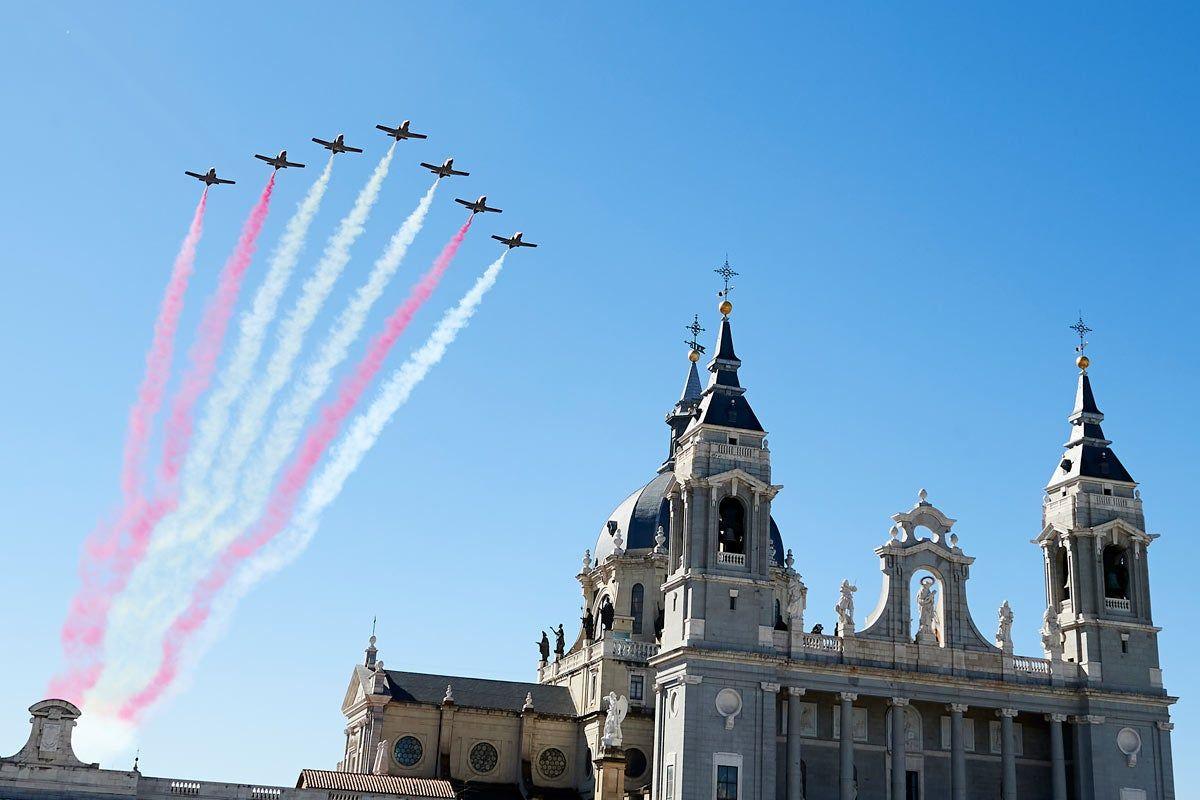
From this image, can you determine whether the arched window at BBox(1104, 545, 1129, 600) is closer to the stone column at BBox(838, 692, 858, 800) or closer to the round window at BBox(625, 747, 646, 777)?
the stone column at BBox(838, 692, 858, 800)

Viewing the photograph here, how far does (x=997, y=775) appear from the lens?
70.7 meters

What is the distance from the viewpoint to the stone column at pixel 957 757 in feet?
222

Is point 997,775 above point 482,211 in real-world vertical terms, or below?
below

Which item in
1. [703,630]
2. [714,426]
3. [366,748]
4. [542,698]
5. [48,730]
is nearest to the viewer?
[48,730]

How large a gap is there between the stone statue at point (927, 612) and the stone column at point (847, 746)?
4.87 m

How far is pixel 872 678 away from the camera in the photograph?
6838 cm

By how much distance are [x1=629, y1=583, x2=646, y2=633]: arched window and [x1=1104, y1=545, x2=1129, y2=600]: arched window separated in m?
28.2

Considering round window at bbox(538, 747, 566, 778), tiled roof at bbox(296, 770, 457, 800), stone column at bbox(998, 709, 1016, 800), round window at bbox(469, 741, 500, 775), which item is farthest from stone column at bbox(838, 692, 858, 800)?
round window at bbox(469, 741, 500, 775)

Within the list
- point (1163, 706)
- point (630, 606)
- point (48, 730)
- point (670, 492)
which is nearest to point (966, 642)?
point (1163, 706)

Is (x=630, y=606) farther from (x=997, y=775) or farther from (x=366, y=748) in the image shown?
(x=997, y=775)

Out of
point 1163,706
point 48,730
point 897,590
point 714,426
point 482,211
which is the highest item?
point 482,211

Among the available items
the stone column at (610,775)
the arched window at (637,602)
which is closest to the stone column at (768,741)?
the stone column at (610,775)

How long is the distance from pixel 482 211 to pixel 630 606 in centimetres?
2987

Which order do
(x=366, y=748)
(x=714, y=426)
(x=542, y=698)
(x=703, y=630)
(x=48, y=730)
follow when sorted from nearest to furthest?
(x=48, y=730)
(x=703, y=630)
(x=714, y=426)
(x=366, y=748)
(x=542, y=698)
